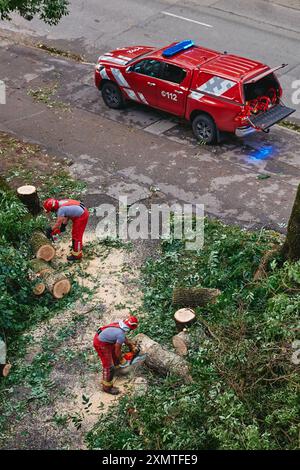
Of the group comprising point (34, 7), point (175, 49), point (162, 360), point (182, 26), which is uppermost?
point (34, 7)

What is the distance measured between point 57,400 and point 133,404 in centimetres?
116

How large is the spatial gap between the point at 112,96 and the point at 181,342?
339 inches

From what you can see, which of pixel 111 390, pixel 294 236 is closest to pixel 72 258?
pixel 111 390

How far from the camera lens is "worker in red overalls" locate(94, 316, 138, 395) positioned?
10023 millimetres

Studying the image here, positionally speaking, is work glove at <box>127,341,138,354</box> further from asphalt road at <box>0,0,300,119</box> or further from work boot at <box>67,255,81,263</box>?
asphalt road at <box>0,0,300,119</box>

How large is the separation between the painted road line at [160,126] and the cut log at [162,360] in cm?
728

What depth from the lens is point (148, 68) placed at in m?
16.6

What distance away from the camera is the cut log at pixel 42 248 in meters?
12.4

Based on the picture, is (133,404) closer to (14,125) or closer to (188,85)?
(188,85)

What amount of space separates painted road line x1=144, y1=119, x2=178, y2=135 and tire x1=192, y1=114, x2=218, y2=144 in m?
0.87

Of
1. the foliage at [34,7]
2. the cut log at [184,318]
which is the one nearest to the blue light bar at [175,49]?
the foliage at [34,7]

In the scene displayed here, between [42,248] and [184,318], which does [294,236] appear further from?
[42,248]

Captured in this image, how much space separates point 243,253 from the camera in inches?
468
